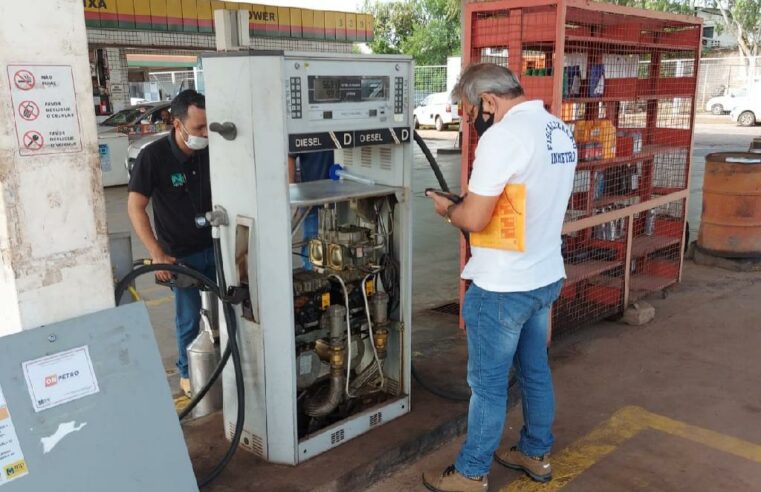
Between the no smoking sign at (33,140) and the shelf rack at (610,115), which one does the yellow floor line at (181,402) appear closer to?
the shelf rack at (610,115)

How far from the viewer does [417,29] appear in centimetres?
3841

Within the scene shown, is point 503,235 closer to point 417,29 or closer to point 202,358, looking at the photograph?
point 202,358

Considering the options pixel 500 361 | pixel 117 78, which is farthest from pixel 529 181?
pixel 117 78

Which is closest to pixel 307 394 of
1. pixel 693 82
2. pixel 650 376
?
pixel 650 376

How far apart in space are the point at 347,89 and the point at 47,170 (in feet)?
4.23

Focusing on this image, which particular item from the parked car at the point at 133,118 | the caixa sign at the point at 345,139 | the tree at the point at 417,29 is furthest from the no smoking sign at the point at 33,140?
the tree at the point at 417,29

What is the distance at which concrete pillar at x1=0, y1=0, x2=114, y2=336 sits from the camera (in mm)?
2139

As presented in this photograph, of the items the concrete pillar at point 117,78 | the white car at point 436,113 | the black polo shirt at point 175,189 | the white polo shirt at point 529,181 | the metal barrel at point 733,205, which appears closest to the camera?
the white polo shirt at point 529,181

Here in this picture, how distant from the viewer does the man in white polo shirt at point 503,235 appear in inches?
107

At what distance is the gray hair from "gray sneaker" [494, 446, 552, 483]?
167 cm

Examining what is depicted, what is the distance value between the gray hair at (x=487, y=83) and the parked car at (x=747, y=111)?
23.0 m

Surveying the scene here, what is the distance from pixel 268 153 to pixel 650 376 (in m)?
2.97

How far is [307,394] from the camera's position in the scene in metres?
3.45

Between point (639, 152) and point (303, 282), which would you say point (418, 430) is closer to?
point (303, 282)
